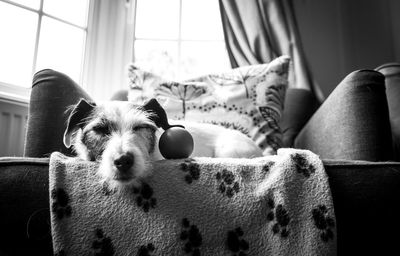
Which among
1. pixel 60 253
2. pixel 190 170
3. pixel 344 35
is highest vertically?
pixel 344 35

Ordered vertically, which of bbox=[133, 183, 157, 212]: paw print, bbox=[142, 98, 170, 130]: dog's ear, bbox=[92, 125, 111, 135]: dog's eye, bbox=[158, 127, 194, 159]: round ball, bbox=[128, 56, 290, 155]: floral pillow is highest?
bbox=[128, 56, 290, 155]: floral pillow

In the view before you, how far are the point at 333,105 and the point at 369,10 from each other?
2037 mm

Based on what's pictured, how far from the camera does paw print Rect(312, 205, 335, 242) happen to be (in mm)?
804

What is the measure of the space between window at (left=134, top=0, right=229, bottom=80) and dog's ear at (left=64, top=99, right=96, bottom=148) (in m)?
1.72

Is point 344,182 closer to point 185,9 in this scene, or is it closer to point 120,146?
point 120,146

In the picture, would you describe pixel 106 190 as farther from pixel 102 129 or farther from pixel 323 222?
pixel 323 222

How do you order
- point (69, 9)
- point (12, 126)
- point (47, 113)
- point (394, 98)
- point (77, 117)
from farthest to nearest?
point (69, 9), point (12, 126), point (394, 98), point (47, 113), point (77, 117)

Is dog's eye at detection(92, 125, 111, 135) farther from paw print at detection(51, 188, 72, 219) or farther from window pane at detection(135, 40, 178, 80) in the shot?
window pane at detection(135, 40, 178, 80)

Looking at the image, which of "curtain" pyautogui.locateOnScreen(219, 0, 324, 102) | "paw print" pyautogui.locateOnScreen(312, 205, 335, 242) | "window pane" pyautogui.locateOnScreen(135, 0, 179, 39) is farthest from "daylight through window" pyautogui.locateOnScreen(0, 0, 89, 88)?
"paw print" pyautogui.locateOnScreen(312, 205, 335, 242)

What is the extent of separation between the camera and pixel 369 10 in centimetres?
287

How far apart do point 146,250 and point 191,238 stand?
0.12 m

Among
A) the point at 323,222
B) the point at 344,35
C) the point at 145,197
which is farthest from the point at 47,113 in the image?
the point at 344,35

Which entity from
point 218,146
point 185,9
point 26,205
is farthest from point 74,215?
point 185,9

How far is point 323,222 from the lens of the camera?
82 cm
